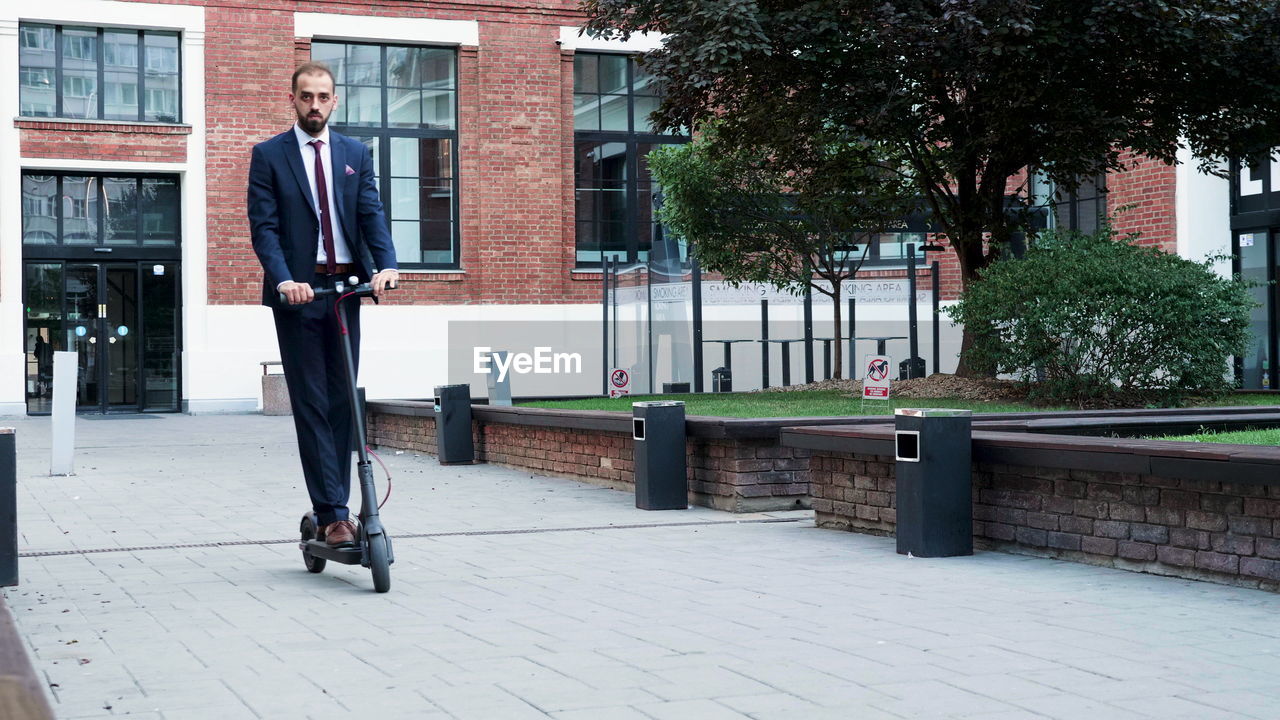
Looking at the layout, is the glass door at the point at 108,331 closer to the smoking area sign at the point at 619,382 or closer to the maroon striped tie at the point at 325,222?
the smoking area sign at the point at 619,382

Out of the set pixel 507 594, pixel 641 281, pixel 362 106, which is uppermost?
pixel 362 106

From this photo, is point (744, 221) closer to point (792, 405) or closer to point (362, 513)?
point (792, 405)

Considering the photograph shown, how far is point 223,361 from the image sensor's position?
25.0m

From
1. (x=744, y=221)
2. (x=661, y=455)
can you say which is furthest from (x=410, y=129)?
(x=661, y=455)

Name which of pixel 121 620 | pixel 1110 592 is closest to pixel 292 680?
pixel 121 620

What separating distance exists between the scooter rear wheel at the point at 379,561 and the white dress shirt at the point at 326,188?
1178 mm

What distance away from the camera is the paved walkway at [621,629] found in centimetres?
395

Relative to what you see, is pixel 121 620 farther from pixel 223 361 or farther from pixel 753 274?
pixel 223 361

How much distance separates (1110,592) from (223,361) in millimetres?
21259

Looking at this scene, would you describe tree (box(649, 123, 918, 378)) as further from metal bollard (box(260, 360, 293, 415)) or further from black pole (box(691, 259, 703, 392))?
metal bollard (box(260, 360, 293, 415))

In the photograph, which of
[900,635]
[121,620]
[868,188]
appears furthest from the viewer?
[868,188]

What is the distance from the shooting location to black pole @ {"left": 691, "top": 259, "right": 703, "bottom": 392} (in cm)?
1850

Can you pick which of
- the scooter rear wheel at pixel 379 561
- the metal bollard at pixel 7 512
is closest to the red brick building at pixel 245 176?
the scooter rear wheel at pixel 379 561

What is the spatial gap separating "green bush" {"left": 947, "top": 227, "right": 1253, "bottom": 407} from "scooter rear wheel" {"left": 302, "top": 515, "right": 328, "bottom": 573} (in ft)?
24.3
